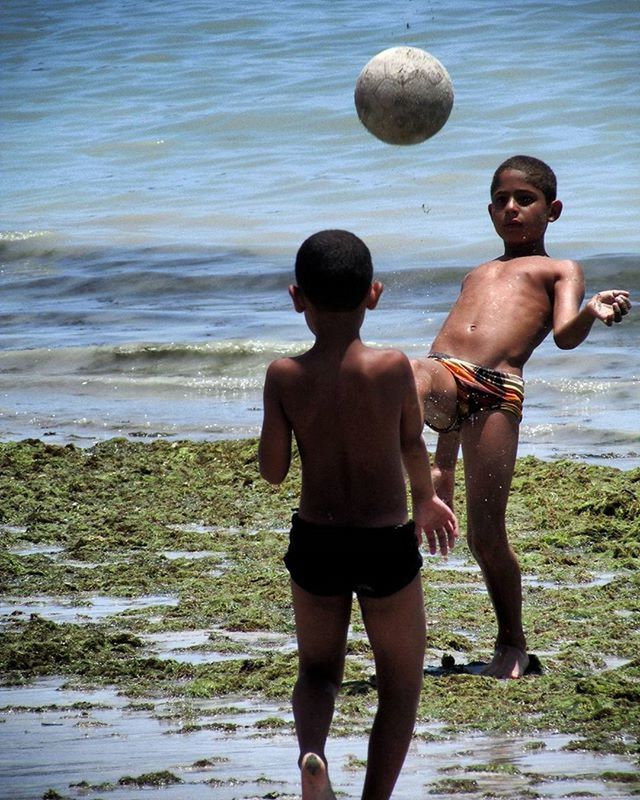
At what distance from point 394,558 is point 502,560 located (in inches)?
66.0

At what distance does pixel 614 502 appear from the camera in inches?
283

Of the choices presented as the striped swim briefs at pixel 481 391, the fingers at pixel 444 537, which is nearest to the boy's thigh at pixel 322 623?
the fingers at pixel 444 537

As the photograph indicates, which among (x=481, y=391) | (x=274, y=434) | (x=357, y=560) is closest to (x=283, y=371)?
(x=274, y=434)

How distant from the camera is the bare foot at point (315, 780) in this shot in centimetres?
324

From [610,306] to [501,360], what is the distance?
0.62 m

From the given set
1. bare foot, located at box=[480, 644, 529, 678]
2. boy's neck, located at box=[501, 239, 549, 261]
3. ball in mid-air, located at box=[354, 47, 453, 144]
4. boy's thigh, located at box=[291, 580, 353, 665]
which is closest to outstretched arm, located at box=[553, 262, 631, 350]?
boy's neck, located at box=[501, 239, 549, 261]

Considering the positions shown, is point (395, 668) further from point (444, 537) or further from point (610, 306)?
point (610, 306)

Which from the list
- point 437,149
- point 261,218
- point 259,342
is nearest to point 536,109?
point 437,149

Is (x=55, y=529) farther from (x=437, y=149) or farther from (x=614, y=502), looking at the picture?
(x=437, y=149)

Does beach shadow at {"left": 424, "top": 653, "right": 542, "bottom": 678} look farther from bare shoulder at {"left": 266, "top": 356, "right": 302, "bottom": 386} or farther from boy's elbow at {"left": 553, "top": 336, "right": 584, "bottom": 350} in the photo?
bare shoulder at {"left": 266, "top": 356, "right": 302, "bottom": 386}

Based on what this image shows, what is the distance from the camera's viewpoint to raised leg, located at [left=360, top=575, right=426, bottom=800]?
11.5ft

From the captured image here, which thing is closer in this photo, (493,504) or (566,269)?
(493,504)

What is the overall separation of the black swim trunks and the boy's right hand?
13cm

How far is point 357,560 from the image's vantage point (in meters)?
3.52
